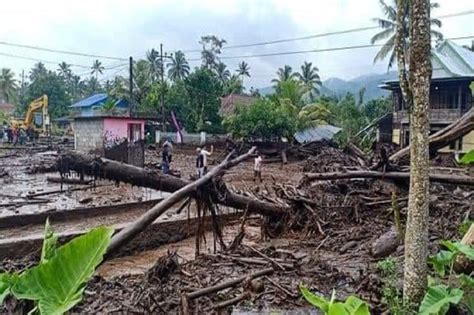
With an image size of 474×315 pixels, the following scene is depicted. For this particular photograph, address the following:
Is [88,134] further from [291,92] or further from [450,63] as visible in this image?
[450,63]

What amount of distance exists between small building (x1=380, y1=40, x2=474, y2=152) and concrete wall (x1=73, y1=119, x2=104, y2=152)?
761 inches

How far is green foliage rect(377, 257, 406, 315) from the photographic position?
5110 millimetres

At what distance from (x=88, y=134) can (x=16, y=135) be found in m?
11.6

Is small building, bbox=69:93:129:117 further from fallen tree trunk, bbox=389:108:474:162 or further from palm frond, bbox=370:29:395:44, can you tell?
fallen tree trunk, bbox=389:108:474:162

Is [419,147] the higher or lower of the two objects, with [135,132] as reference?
lower

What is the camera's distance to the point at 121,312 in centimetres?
551

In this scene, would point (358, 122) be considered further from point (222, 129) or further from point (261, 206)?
point (261, 206)

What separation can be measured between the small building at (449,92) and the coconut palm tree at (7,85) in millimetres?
49117

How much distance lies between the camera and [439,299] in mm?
4438

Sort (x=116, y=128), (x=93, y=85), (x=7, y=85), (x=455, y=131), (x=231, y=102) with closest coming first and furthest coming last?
(x=455, y=131)
(x=116, y=128)
(x=231, y=102)
(x=7, y=85)
(x=93, y=85)

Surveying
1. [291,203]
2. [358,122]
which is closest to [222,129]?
[358,122]

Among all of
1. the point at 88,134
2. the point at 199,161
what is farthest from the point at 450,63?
the point at 88,134

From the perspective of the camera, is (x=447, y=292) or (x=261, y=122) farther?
(x=261, y=122)

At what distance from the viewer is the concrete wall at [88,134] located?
31812 mm
